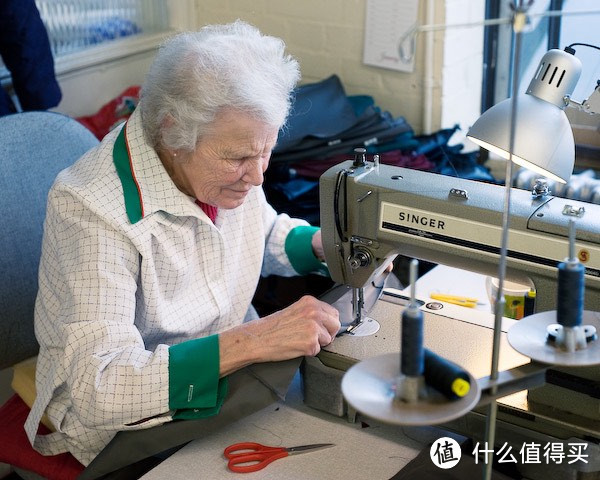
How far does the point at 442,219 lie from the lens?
61.6 inches

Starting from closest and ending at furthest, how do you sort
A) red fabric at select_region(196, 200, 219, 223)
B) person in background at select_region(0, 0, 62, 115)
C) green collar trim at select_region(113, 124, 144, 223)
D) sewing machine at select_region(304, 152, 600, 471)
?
sewing machine at select_region(304, 152, 600, 471)
green collar trim at select_region(113, 124, 144, 223)
red fabric at select_region(196, 200, 219, 223)
person in background at select_region(0, 0, 62, 115)

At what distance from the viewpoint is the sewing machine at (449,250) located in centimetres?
145

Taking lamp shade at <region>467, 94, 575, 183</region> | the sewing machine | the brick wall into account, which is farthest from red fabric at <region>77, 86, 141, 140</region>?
lamp shade at <region>467, 94, 575, 183</region>

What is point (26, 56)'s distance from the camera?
277 centimetres

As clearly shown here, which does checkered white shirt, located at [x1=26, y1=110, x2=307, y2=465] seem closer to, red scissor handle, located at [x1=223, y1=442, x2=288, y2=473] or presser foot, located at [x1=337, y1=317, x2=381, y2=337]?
red scissor handle, located at [x1=223, y1=442, x2=288, y2=473]

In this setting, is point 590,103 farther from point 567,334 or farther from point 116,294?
point 116,294

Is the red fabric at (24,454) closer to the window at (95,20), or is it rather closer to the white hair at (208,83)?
the white hair at (208,83)

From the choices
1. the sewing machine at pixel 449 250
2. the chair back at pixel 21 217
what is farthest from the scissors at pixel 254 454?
the chair back at pixel 21 217

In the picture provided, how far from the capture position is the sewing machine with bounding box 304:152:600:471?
1453 mm

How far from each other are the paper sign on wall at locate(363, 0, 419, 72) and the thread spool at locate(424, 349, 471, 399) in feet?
6.56

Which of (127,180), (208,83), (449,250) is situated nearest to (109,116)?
(127,180)

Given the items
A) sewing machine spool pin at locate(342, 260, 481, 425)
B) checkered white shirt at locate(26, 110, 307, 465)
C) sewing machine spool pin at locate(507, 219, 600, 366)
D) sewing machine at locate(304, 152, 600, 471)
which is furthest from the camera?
checkered white shirt at locate(26, 110, 307, 465)

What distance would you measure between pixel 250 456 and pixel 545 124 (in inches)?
28.8

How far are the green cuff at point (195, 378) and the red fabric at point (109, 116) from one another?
1.72m
